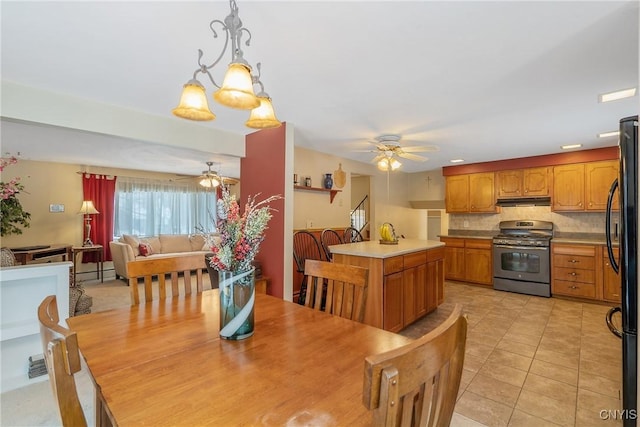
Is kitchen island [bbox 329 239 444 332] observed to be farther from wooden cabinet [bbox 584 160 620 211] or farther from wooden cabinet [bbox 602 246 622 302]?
wooden cabinet [bbox 584 160 620 211]

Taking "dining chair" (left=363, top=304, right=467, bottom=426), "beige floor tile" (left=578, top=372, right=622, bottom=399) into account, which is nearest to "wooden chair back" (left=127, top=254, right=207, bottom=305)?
"dining chair" (left=363, top=304, right=467, bottom=426)

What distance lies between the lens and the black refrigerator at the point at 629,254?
159cm

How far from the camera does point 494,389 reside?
2211 mm

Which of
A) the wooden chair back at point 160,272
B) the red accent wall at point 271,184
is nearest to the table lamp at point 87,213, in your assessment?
the red accent wall at point 271,184

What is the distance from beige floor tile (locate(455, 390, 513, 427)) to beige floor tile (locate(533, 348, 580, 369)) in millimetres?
1009

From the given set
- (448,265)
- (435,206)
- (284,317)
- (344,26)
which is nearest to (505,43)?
(344,26)

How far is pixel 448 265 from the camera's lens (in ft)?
18.7

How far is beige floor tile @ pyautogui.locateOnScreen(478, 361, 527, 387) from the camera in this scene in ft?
7.63

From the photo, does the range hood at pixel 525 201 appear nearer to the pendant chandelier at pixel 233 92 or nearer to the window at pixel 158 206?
the pendant chandelier at pixel 233 92

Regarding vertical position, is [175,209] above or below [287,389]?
above

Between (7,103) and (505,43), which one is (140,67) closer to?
(7,103)

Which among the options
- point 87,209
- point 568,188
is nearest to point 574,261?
point 568,188

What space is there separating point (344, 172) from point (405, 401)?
479 centimetres

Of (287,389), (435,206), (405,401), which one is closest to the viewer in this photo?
(405,401)
